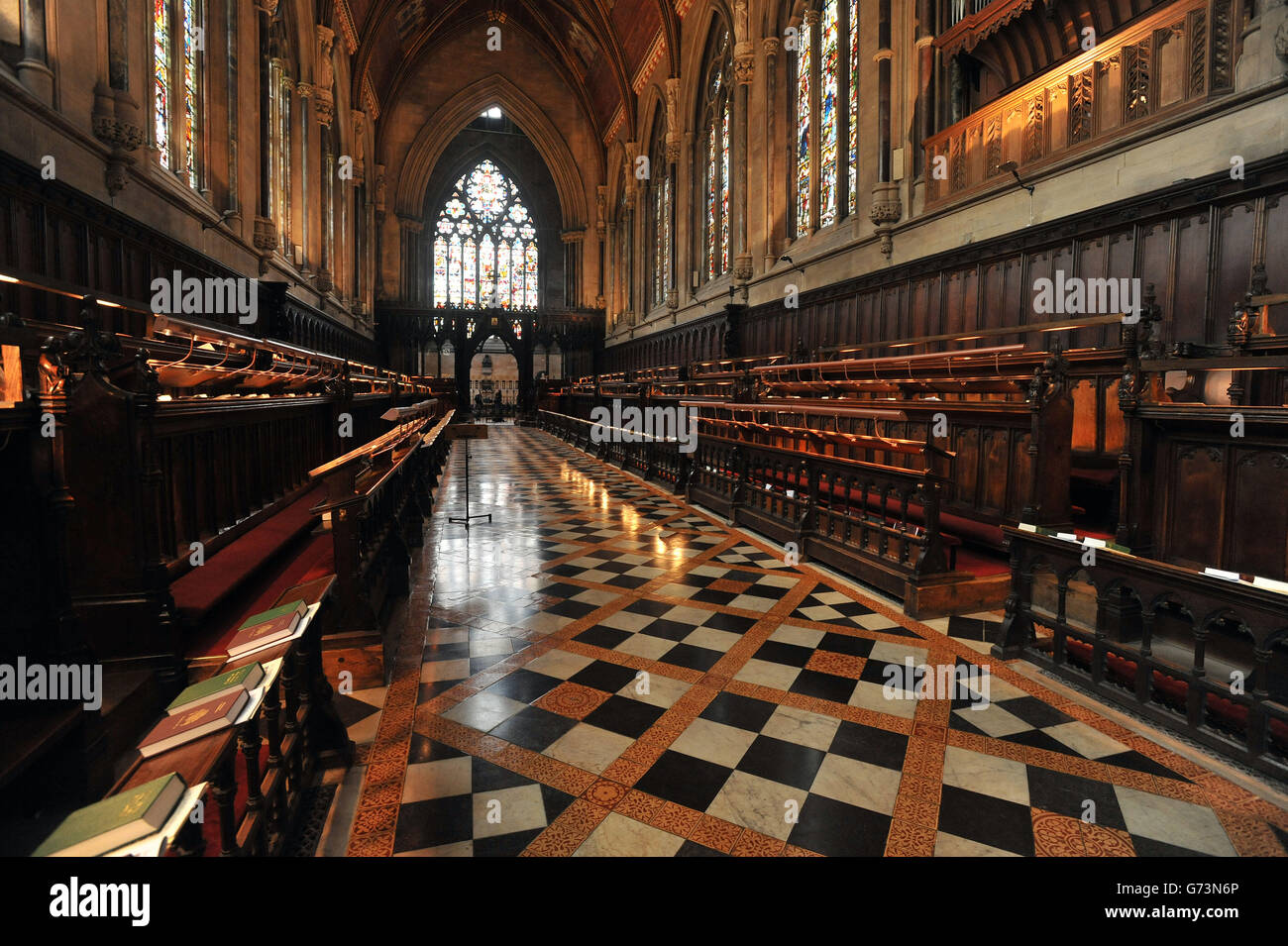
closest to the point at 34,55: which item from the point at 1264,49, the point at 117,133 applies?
the point at 117,133

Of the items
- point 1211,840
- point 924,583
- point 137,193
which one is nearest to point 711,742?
point 1211,840

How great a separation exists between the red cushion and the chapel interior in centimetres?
5

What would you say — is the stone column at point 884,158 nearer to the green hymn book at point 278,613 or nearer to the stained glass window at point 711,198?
the stained glass window at point 711,198

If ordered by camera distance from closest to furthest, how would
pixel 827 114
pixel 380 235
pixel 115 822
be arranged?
pixel 115 822, pixel 827 114, pixel 380 235

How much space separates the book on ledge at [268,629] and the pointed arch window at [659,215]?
68.3ft

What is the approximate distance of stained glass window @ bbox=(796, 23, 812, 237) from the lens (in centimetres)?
1270

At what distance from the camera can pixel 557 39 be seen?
2820 cm

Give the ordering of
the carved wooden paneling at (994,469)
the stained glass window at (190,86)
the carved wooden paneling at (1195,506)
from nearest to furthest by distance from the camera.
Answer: the carved wooden paneling at (1195,506)
the carved wooden paneling at (994,469)
the stained glass window at (190,86)

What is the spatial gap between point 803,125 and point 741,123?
2393mm

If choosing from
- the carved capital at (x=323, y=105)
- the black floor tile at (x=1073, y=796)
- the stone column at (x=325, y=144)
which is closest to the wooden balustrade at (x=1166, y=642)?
the black floor tile at (x=1073, y=796)

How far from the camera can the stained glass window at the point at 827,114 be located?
11672 mm

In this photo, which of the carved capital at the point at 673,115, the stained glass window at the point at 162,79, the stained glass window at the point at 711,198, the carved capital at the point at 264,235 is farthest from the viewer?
the carved capital at the point at 673,115

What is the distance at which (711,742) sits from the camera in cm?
246

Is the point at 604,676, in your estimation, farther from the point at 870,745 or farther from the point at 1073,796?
the point at 1073,796
